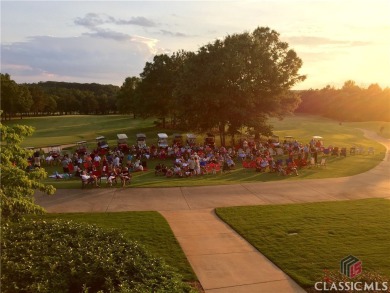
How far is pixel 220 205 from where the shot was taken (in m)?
19.3

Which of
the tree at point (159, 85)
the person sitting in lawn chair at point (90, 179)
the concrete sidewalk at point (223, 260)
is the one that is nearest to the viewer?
the concrete sidewalk at point (223, 260)

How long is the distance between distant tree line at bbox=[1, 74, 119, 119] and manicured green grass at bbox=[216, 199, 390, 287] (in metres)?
75.0

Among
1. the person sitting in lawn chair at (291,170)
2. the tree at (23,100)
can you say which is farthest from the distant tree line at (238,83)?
the tree at (23,100)

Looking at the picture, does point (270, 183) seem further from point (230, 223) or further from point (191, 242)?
point (191, 242)

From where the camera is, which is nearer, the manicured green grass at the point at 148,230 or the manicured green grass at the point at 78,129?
the manicured green grass at the point at 148,230

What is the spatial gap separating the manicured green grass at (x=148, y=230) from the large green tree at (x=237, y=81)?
2623 cm

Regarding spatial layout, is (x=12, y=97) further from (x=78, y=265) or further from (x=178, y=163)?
(x=78, y=265)

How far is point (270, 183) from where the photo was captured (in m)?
24.6

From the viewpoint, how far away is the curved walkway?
11.5m

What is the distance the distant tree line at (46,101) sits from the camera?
3162 inches

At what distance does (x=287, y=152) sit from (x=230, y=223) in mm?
24565

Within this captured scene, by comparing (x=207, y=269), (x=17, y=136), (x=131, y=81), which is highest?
(x=131, y=81)

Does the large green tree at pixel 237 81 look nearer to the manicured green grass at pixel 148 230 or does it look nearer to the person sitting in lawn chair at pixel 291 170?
the person sitting in lawn chair at pixel 291 170

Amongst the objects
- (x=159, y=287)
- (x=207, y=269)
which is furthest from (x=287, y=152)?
(x=159, y=287)
